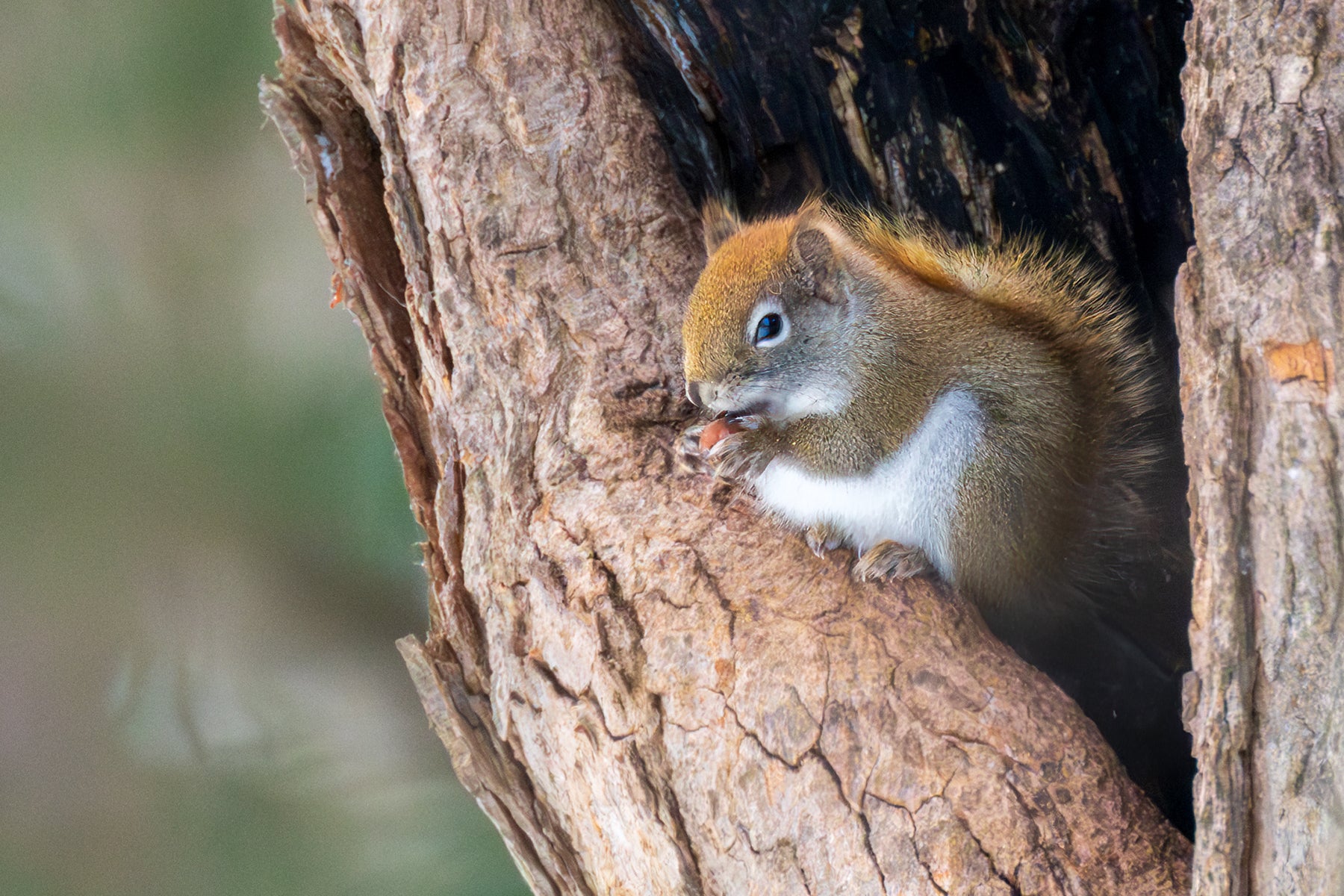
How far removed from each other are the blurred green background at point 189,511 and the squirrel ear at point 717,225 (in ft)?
3.44

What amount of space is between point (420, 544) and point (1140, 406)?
953mm

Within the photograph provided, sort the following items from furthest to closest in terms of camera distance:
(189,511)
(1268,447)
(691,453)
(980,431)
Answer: (189,511)
(691,453)
(980,431)
(1268,447)

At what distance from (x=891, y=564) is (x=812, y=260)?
368mm

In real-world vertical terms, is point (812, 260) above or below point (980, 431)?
above

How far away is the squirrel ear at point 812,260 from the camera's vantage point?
1213mm

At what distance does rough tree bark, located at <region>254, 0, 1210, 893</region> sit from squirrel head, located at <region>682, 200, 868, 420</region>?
4.5 inches

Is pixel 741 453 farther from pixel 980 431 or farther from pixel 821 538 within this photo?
pixel 980 431

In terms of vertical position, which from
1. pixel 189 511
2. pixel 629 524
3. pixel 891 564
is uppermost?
pixel 189 511

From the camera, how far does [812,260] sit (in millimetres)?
1213

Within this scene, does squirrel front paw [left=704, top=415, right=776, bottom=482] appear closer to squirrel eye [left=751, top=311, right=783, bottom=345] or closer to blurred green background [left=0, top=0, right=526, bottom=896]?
squirrel eye [left=751, top=311, right=783, bottom=345]

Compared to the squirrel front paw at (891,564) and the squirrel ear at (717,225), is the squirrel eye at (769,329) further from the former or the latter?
the squirrel front paw at (891,564)

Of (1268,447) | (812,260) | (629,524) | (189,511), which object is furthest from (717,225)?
(189,511)

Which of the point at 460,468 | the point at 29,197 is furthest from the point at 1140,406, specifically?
the point at 29,197

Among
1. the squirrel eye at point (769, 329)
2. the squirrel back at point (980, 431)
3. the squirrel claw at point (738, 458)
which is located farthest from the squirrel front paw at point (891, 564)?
the squirrel eye at point (769, 329)
